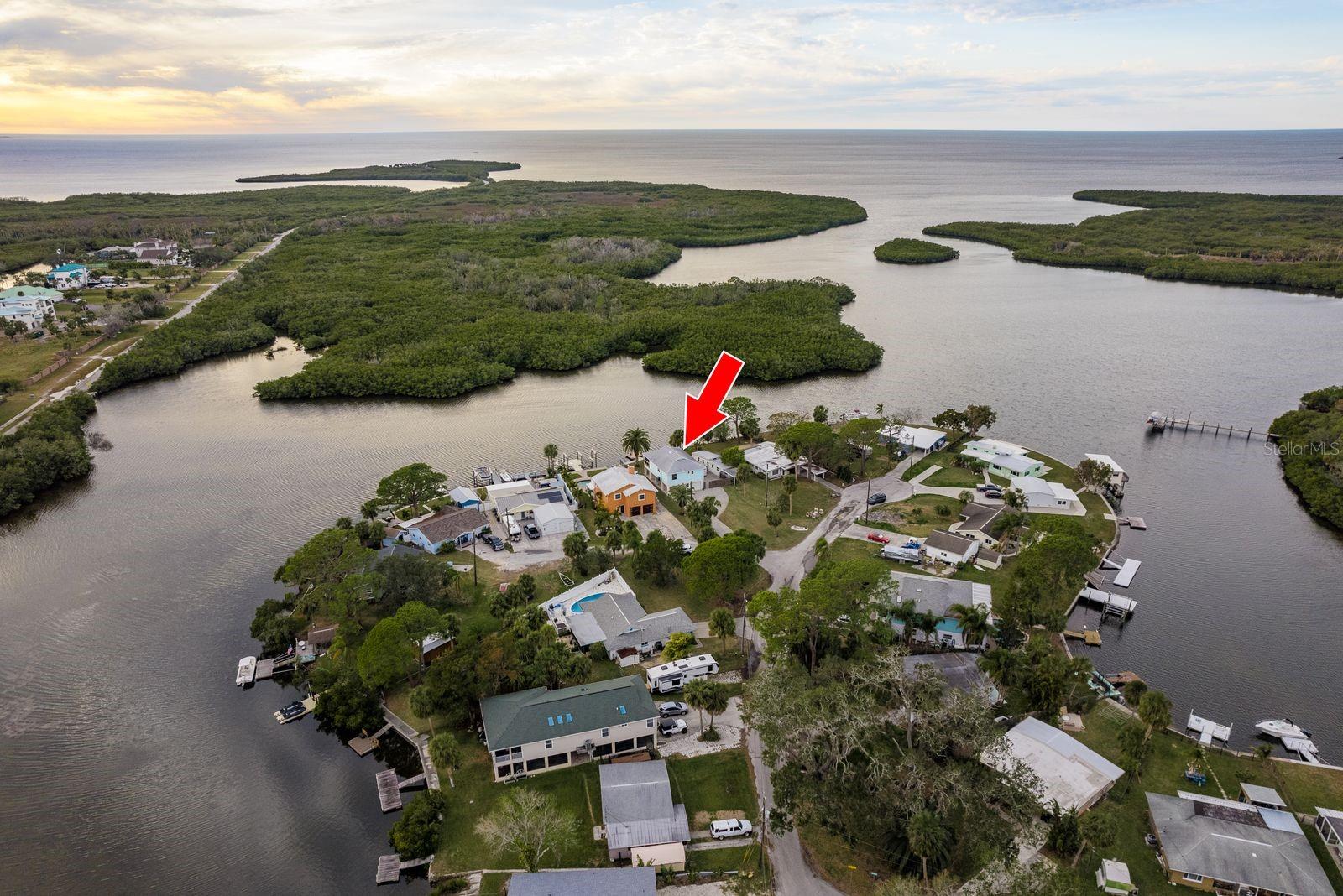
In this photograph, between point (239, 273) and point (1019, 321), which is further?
point (239, 273)

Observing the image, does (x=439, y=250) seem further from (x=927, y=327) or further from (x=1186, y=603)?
(x=1186, y=603)

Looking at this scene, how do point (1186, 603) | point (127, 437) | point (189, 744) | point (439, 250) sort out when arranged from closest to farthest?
1. point (189, 744)
2. point (1186, 603)
3. point (127, 437)
4. point (439, 250)

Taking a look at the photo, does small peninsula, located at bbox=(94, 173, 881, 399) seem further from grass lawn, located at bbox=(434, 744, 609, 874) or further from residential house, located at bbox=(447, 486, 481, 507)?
grass lawn, located at bbox=(434, 744, 609, 874)

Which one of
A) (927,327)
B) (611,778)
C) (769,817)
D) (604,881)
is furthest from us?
(927,327)

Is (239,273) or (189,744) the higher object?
(239,273)

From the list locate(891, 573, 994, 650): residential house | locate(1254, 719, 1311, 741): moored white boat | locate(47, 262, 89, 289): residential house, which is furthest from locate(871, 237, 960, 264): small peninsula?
locate(47, 262, 89, 289): residential house

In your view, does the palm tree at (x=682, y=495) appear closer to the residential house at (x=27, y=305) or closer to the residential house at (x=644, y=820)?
the residential house at (x=644, y=820)

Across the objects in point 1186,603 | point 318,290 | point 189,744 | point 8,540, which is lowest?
point 1186,603

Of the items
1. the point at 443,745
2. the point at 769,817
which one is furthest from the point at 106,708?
the point at 769,817
